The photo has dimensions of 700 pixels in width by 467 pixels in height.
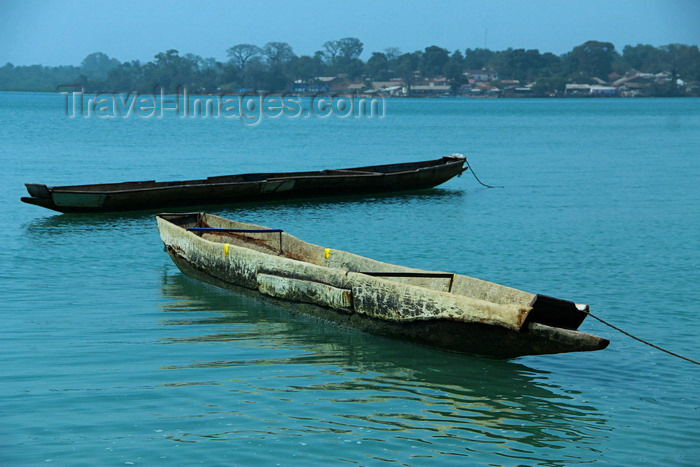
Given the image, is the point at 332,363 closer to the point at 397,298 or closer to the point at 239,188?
the point at 397,298

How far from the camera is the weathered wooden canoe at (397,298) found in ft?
27.2

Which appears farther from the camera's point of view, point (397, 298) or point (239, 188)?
point (239, 188)

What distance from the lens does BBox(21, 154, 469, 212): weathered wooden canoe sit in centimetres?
1956

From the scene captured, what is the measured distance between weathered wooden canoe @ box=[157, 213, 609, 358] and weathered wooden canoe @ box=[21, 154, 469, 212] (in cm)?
725

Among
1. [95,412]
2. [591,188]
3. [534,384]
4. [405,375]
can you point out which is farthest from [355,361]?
[591,188]

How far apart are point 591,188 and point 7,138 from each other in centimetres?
4333

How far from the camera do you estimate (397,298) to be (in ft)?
30.6

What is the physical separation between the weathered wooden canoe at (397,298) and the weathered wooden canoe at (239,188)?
7250 mm

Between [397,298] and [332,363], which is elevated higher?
[397,298]

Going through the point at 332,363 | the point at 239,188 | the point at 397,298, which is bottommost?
the point at 332,363

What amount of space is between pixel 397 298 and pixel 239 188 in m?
13.4

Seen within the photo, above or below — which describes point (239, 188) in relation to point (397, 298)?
above

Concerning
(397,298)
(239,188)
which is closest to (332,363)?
(397,298)

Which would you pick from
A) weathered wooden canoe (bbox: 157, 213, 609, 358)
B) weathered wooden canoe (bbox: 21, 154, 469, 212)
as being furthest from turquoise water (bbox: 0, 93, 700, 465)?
weathered wooden canoe (bbox: 21, 154, 469, 212)
